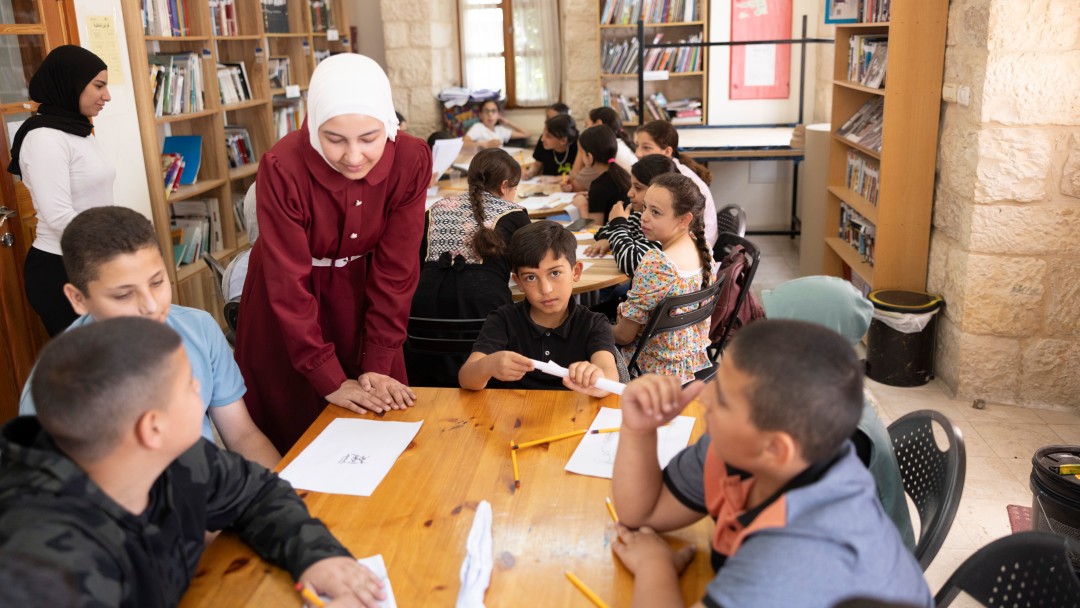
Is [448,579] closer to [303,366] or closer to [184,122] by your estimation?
[303,366]

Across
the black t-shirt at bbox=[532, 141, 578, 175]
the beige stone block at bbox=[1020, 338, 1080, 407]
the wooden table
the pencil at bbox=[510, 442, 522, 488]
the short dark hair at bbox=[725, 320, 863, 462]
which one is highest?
the short dark hair at bbox=[725, 320, 863, 462]

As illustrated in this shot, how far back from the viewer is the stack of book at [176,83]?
4418 mm

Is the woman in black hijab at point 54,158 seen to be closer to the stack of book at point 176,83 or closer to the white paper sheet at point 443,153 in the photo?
the stack of book at point 176,83

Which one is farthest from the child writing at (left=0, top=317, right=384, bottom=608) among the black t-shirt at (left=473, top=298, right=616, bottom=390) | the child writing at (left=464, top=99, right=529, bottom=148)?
the child writing at (left=464, top=99, right=529, bottom=148)

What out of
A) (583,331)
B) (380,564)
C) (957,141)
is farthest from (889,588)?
(957,141)

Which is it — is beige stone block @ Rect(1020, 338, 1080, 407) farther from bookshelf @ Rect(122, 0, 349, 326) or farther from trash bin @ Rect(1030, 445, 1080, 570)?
bookshelf @ Rect(122, 0, 349, 326)

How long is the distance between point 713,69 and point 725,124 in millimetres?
447

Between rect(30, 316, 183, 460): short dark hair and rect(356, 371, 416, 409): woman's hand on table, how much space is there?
0.80m

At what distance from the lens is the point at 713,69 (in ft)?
23.1

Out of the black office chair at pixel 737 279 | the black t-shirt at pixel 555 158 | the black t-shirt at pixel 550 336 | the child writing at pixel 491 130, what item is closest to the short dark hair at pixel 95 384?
the black t-shirt at pixel 550 336

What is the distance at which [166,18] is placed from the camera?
4562 mm

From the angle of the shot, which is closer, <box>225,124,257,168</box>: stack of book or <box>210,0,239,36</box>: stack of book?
<box>210,0,239,36</box>: stack of book

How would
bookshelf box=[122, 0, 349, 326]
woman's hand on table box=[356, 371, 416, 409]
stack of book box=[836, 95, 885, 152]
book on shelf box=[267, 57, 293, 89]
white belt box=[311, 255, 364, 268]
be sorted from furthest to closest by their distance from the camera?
book on shelf box=[267, 57, 293, 89] < stack of book box=[836, 95, 885, 152] < bookshelf box=[122, 0, 349, 326] < white belt box=[311, 255, 364, 268] < woman's hand on table box=[356, 371, 416, 409]

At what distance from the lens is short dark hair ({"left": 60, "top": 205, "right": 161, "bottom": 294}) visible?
5.34ft
